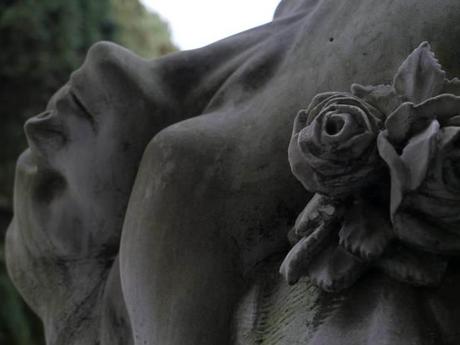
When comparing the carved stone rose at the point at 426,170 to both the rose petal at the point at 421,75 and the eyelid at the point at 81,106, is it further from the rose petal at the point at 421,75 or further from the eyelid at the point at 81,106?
the eyelid at the point at 81,106

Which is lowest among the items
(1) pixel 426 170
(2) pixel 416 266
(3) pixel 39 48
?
(3) pixel 39 48

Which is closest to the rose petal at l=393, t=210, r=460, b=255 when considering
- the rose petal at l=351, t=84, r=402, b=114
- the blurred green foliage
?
the rose petal at l=351, t=84, r=402, b=114

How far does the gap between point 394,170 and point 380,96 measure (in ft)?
0.38

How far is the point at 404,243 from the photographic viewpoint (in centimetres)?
102

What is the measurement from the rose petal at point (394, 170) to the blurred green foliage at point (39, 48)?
18.9 ft

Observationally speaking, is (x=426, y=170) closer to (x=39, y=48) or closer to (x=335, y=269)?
(x=335, y=269)

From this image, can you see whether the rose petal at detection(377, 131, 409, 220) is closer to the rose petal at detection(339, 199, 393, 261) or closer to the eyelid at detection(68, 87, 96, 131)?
the rose petal at detection(339, 199, 393, 261)

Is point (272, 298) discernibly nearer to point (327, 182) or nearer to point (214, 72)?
point (327, 182)

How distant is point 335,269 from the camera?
105cm

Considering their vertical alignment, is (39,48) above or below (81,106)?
below

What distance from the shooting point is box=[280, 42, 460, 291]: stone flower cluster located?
96 centimetres

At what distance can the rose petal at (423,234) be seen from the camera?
98 centimetres

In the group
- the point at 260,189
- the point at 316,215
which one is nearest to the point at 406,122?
the point at 316,215

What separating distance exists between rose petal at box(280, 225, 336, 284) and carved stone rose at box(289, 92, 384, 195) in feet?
0.18
